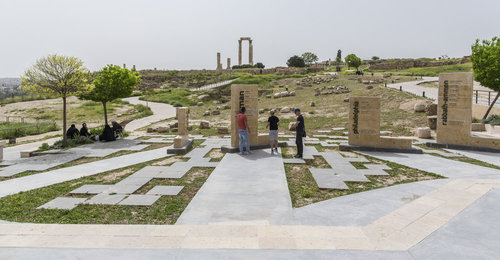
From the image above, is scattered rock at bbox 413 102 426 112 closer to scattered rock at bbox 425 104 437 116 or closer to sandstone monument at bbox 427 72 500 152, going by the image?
scattered rock at bbox 425 104 437 116

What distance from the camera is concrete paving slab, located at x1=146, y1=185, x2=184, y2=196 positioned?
21.0 feet

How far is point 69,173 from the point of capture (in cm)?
833

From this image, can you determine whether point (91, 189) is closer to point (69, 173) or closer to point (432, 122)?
point (69, 173)

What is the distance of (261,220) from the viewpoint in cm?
497

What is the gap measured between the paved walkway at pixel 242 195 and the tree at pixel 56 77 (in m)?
7.77

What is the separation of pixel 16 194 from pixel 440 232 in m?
7.87

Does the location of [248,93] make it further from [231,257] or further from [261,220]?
[231,257]

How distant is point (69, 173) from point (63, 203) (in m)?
2.83

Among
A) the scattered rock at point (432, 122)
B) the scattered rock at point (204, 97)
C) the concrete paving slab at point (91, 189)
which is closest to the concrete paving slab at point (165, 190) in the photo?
the concrete paving slab at point (91, 189)

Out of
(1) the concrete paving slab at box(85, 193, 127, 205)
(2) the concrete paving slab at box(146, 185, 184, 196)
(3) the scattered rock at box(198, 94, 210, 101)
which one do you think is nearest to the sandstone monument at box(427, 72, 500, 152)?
(2) the concrete paving slab at box(146, 185, 184, 196)

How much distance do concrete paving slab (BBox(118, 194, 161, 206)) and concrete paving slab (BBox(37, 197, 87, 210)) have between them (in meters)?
0.85

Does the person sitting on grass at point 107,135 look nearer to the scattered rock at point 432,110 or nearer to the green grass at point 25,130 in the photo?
the green grass at point 25,130

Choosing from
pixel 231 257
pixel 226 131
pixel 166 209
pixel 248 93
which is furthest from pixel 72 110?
pixel 231 257

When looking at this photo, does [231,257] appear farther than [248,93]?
No
